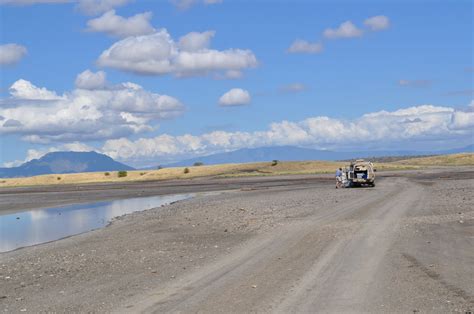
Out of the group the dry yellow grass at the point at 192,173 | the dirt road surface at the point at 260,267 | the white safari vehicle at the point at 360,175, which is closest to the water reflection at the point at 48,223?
the dirt road surface at the point at 260,267

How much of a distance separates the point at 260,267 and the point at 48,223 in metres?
22.0

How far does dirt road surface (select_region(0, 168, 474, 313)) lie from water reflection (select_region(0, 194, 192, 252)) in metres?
2.10

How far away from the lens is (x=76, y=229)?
29.8 meters

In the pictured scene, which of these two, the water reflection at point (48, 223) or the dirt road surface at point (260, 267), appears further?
the water reflection at point (48, 223)

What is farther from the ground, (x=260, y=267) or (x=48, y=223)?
(x=260, y=267)

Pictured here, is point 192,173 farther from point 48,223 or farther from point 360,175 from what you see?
point 48,223

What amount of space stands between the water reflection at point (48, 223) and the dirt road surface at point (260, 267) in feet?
6.90

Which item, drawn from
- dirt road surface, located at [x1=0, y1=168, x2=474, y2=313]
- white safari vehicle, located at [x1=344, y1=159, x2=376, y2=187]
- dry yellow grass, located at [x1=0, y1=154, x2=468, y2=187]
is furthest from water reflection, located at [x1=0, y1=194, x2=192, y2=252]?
dry yellow grass, located at [x1=0, y1=154, x2=468, y2=187]

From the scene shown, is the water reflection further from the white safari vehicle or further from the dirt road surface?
the white safari vehicle

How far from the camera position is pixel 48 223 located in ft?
112

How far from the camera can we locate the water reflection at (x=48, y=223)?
26688 millimetres

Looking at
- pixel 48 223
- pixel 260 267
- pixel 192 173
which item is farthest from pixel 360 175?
pixel 192 173

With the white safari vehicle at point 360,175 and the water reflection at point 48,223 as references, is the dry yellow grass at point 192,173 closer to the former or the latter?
the white safari vehicle at point 360,175

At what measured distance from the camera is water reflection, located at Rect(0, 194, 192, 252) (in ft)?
87.6
